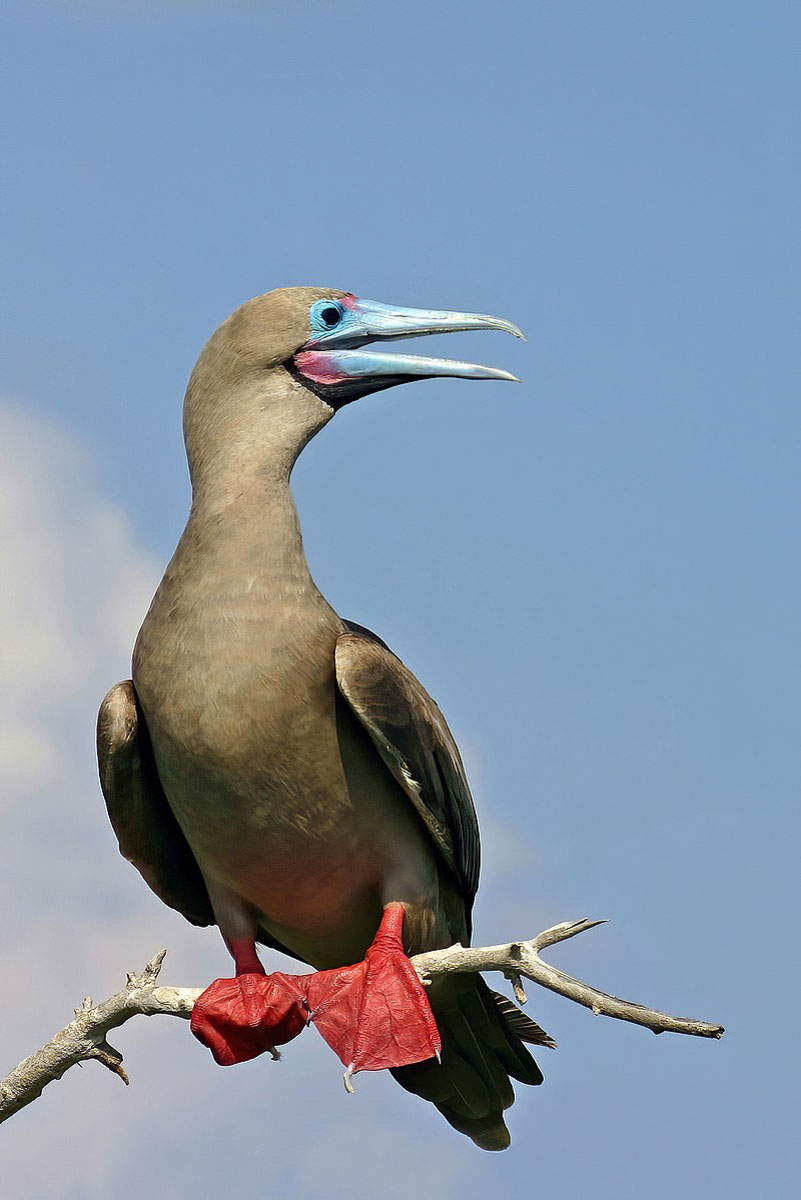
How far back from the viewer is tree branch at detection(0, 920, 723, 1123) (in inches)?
207

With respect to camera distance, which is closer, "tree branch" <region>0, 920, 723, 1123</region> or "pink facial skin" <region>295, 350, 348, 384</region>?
"tree branch" <region>0, 920, 723, 1123</region>

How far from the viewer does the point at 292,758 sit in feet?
20.5

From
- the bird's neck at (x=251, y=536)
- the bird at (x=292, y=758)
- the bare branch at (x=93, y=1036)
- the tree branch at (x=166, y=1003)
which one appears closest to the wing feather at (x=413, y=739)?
the bird at (x=292, y=758)

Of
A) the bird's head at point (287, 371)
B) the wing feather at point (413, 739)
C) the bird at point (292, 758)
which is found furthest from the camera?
the bird's head at point (287, 371)

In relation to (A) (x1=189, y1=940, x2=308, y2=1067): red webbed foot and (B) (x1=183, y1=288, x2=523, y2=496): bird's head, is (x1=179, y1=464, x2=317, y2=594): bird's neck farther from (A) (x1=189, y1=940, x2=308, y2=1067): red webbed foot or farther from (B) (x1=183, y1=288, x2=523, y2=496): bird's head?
(A) (x1=189, y1=940, x2=308, y2=1067): red webbed foot

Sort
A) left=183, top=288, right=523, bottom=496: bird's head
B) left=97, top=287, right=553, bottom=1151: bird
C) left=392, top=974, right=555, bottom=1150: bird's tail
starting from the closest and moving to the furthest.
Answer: left=97, top=287, right=553, bottom=1151: bird
left=183, top=288, right=523, bottom=496: bird's head
left=392, top=974, right=555, bottom=1150: bird's tail

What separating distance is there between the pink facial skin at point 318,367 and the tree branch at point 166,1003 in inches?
93.3

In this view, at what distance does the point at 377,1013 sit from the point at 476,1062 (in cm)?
118

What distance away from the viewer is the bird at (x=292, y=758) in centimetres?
618

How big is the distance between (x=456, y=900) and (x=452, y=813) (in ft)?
1.74

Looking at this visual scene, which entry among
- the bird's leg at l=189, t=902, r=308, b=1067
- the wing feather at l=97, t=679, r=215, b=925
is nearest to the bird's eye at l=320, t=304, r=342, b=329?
the wing feather at l=97, t=679, r=215, b=925

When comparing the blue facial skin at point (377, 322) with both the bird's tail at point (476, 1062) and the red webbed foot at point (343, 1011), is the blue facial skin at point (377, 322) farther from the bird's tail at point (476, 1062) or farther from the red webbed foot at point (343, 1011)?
the bird's tail at point (476, 1062)

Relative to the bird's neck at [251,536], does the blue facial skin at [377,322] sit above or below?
above

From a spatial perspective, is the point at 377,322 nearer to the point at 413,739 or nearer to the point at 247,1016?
the point at 413,739
